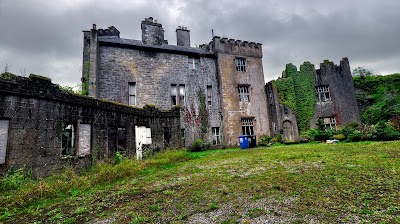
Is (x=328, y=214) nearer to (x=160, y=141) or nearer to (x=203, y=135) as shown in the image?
(x=160, y=141)

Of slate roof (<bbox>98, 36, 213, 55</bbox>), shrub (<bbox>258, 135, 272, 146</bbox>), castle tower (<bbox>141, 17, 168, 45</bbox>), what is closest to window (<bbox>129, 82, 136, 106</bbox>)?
slate roof (<bbox>98, 36, 213, 55</bbox>)

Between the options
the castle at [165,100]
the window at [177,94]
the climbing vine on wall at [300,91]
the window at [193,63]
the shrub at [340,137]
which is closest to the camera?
the castle at [165,100]

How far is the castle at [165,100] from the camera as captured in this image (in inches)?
270

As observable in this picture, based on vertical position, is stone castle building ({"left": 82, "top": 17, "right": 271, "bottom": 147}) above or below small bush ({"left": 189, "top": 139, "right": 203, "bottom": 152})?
above

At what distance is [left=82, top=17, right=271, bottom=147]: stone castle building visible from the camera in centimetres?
1619

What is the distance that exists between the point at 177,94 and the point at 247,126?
7.74 meters

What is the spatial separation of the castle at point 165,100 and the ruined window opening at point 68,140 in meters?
0.03

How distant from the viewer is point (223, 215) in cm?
329

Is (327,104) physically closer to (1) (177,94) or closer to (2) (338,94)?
(2) (338,94)

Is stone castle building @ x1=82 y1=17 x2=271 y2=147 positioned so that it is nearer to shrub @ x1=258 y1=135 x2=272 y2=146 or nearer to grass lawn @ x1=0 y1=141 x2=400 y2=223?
shrub @ x1=258 y1=135 x2=272 y2=146

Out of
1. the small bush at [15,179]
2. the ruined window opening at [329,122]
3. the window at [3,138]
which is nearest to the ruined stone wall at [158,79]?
the window at [3,138]

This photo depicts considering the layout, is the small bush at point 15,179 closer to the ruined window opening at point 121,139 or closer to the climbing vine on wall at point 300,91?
the ruined window opening at point 121,139

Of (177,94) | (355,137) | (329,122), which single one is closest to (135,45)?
(177,94)

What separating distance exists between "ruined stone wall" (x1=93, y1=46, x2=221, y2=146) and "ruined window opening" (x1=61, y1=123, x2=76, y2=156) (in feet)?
27.7
